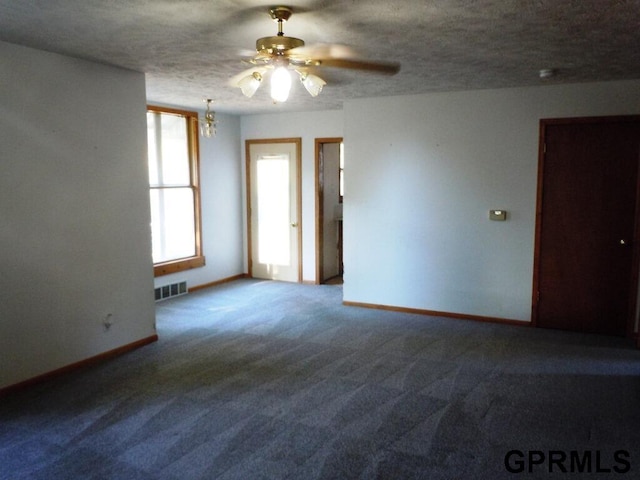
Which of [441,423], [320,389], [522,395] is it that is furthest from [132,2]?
[522,395]

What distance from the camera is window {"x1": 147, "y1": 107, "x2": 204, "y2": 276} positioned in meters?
6.29

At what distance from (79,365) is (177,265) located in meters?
2.50

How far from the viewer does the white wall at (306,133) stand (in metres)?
7.08

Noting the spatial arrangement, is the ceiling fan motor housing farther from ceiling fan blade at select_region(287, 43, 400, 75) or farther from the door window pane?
the door window pane

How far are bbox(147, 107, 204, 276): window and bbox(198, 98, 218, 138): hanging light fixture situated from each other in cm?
10

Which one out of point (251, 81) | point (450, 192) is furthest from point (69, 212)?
point (450, 192)

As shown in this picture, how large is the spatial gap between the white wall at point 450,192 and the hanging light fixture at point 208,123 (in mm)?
1652

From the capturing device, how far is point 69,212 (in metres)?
4.02

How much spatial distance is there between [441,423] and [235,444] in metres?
1.27

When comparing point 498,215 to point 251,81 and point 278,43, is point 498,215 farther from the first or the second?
point 278,43

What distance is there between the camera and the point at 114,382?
3.88 meters

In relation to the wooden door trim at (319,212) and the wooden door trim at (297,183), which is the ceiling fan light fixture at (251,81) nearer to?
the wooden door trim at (319,212)

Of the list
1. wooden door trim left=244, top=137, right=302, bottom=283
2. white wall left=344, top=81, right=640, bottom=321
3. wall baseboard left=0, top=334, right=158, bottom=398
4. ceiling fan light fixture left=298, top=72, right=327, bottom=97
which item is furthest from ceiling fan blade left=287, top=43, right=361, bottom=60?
wooden door trim left=244, top=137, right=302, bottom=283

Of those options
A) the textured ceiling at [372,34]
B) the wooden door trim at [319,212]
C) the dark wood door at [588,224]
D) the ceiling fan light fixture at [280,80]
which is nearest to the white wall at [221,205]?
the wooden door trim at [319,212]
